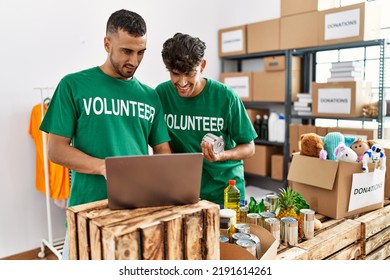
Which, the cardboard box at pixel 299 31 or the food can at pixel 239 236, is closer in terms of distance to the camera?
the food can at pixel 239 236

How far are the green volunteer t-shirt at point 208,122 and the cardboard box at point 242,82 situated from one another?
2172 millimetres

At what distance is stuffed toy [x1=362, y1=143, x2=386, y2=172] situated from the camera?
1415mm

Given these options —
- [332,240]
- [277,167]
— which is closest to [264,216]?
[332,240]

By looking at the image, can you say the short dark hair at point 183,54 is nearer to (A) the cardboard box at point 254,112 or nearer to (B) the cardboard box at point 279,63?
(B) the cardboard box at point 279,63

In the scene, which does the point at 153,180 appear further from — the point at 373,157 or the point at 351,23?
the point at 351,23

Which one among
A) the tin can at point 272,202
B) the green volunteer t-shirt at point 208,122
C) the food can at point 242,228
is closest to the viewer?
the food can at point 242,228

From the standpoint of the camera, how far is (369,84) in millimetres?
2971

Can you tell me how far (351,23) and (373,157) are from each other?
1.83m

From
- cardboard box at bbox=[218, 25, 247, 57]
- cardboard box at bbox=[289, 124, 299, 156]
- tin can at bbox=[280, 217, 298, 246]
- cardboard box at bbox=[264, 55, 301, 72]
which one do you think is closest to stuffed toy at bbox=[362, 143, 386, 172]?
tin can at bbox=[280, 217, 298, 246]

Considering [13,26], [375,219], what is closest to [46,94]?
[13,26]

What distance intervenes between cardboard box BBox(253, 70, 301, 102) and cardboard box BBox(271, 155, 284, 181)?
567 millimetres

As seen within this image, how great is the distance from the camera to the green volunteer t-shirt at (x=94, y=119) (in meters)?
1.25

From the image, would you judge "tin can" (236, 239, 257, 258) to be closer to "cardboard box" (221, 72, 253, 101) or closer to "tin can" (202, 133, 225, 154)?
"tin can" (202, 133, 225, 154)

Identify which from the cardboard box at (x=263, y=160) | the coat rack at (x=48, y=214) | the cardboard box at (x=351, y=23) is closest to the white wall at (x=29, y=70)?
the coat rack at (x=48, y=214)
